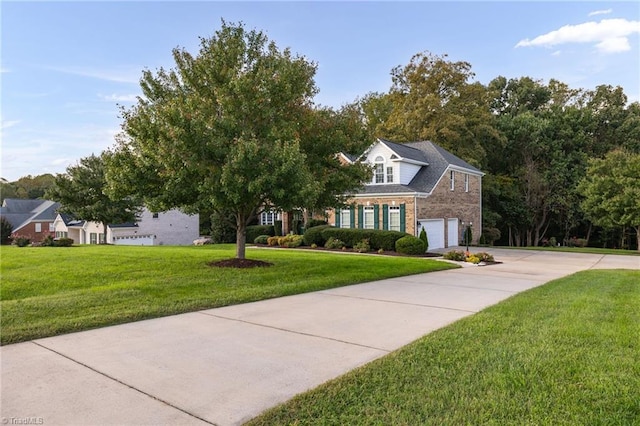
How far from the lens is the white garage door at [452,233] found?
2589cm

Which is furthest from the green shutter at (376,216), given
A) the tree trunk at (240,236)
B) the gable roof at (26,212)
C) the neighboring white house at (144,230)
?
the gable roof at (26,212)

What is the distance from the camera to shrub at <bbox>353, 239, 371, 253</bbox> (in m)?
20.5

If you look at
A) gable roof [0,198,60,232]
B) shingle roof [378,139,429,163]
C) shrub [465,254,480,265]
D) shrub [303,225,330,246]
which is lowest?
shrub [465,254,480,265]

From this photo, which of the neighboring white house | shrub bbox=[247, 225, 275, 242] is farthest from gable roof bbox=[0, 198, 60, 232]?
shrub bbox=[247, 225, 275, 242]

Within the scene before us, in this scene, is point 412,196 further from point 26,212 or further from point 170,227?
point 26,212

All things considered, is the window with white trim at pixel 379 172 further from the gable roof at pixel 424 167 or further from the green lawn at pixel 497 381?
the green lawn at pixel 497 381

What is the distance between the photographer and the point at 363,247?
2055cm

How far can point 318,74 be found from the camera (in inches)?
488

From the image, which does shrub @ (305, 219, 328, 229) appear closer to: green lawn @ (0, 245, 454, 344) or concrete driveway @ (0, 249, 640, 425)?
green lawn @ (0, 245, 454, 344)

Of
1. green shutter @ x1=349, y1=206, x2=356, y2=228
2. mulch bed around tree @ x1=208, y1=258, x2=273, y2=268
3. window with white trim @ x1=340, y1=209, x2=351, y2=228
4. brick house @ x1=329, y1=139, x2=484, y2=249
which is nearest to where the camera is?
mulch bed around tree @ x1=208, y1=258, x2=273, y2=268

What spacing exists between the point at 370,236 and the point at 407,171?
222 inches

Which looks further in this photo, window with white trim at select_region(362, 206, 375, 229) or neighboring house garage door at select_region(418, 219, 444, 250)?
window with white trim at select_region(362, 206, 375, 229)

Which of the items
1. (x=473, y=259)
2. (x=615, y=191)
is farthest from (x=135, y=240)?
(x=615, y=191)

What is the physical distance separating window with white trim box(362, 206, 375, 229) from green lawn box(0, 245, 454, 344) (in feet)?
35.1
